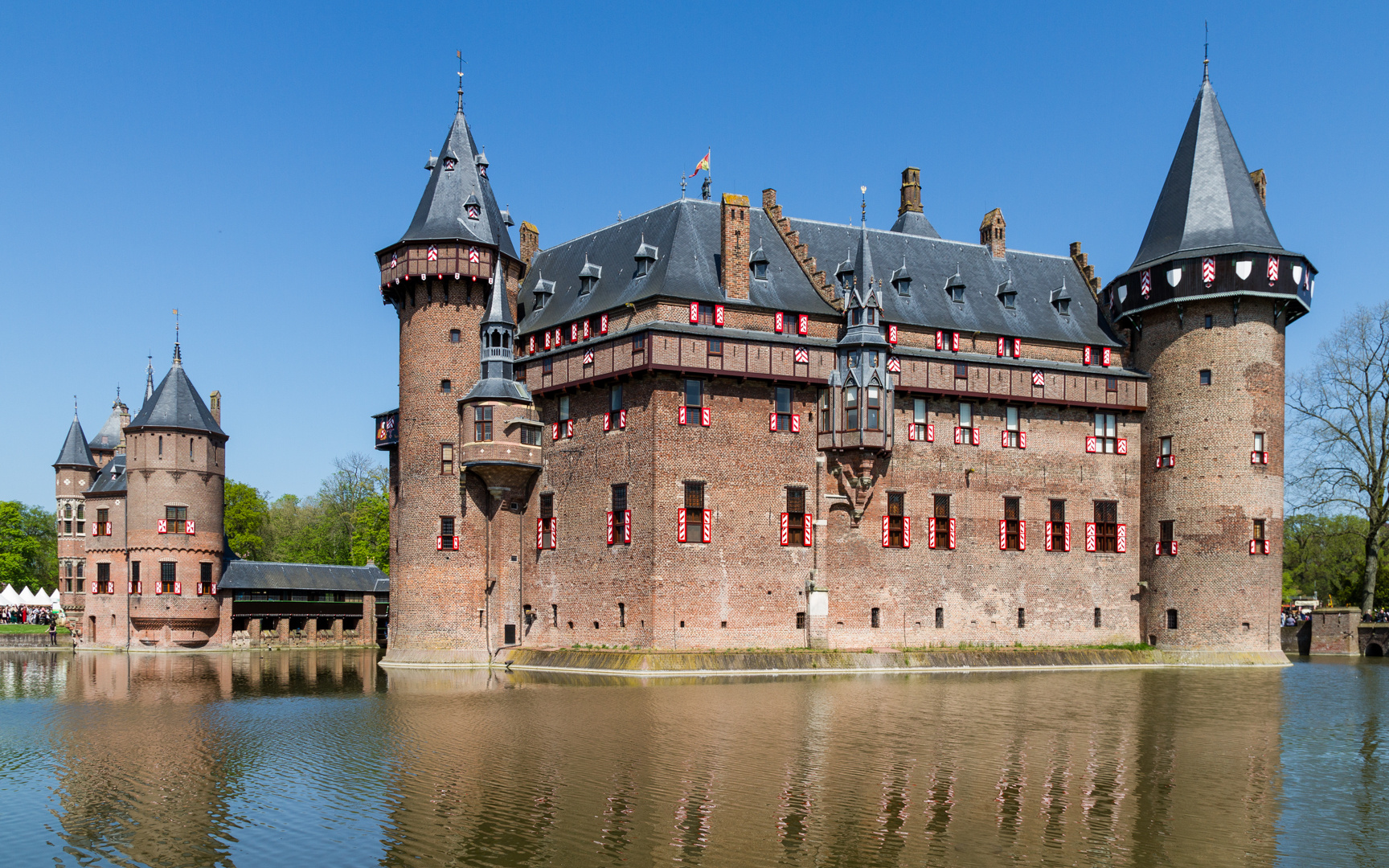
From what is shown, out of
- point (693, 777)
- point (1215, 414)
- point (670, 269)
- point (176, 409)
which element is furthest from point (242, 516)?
point (693, 777)

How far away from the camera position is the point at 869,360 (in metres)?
43.6

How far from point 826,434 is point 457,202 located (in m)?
16.8

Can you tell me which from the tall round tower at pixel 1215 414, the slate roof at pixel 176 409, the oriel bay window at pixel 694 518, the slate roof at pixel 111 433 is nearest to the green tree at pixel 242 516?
the slate roof at pixel 111 433

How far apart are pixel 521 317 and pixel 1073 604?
79.6ft

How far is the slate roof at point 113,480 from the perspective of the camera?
60.2 metres

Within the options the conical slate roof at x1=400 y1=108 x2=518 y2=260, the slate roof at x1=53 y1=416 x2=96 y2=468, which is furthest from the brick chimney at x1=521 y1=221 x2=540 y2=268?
the slate roof at x1=53 y1=416 x2=96 y2=468

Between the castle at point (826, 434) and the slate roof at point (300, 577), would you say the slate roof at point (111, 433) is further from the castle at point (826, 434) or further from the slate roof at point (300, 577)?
the castle at point (826, 434)

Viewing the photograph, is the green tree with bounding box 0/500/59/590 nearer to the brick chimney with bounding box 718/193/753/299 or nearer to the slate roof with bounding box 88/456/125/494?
the slate roof with bounding box 88/456/125/494

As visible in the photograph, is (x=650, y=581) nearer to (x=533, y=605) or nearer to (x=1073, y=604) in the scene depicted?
(x=533, y=605)

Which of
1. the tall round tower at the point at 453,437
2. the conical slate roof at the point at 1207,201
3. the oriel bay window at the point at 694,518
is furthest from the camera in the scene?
the conical slate roof at the point at 1207,201

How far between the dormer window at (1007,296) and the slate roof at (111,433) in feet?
172

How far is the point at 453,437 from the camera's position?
1812 inches

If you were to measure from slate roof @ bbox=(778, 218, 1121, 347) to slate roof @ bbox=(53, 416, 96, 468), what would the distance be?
45.9m

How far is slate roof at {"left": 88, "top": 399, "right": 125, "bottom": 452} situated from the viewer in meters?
74.5
